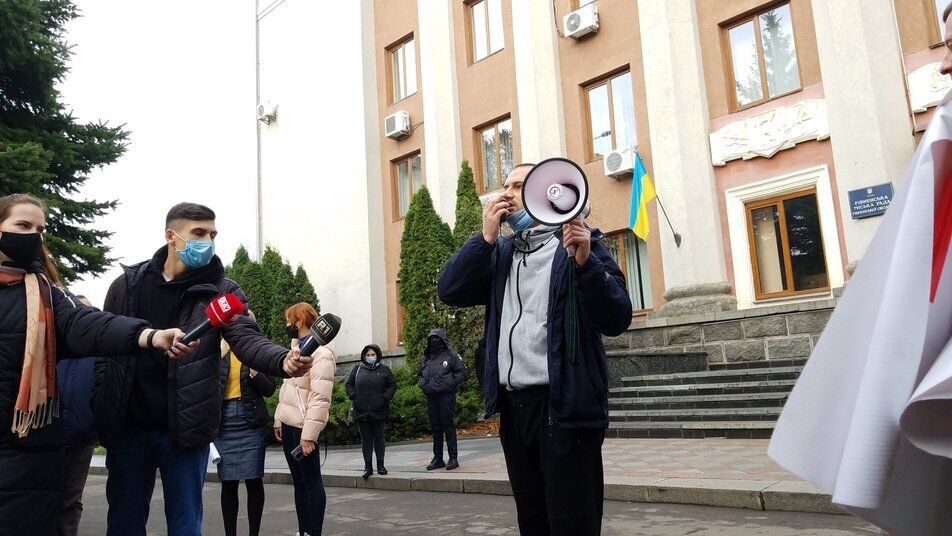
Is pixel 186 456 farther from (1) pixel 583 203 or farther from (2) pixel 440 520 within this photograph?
(2) pixel 440 520

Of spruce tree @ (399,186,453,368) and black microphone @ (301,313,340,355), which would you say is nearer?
black microphone @ (301,313,340,355)

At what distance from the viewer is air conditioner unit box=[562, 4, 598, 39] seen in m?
17.3

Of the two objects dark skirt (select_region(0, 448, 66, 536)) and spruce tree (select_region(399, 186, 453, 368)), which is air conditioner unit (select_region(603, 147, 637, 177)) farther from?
dark skirt (select_region(0, 448, 66, 536))

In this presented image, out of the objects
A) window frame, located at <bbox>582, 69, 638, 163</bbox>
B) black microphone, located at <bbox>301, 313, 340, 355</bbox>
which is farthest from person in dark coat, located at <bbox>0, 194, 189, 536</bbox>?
window frame, located at <bbox>582, 69, 638, 163</bbox>

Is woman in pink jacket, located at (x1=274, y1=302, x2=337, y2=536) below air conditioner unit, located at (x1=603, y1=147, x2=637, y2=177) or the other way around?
below

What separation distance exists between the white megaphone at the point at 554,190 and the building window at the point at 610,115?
47.0 feet

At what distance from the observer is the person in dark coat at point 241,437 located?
5895 mm

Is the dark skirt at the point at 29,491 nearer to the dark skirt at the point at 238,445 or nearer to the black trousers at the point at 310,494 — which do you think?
the dark skirt at the point at 238,445

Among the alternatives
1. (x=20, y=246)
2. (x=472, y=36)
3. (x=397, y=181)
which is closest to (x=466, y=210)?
(x=397, y=181)

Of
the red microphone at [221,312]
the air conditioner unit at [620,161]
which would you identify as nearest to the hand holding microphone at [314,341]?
the red microphone at [221,312]

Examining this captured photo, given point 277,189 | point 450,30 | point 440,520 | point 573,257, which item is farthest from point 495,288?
point 277,189

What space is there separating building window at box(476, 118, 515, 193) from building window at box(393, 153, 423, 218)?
245cm

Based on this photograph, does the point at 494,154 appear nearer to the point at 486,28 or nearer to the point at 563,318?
the point at 486,28

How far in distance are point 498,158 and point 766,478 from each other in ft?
Result: 46.1
